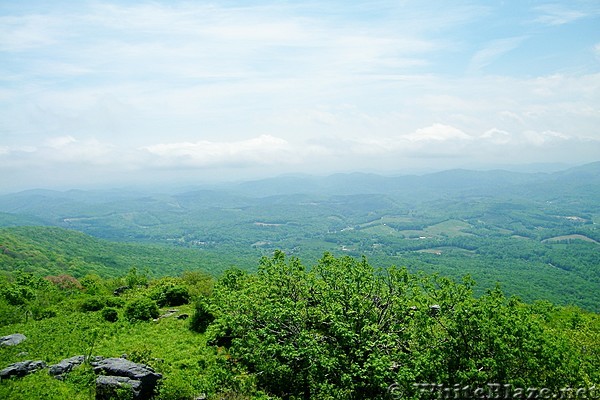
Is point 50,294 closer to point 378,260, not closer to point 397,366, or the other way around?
point 397,366

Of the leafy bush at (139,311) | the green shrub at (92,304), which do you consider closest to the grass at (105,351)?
the leafy bush at (139,311)

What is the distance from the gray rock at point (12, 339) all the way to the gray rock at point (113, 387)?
8.36 meters

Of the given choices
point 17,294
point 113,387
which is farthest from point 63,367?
point 17,294

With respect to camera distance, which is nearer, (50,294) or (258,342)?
(258,342)

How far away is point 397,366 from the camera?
17016 millimetres

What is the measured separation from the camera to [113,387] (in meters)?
14.2

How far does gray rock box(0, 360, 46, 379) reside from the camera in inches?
608

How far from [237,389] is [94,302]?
1555 cm

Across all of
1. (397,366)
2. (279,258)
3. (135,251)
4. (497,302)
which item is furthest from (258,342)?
(135,251)

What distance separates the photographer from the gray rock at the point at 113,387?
14086 millimetres

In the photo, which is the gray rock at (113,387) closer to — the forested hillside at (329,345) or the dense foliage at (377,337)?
the forested hillside at (329,345)

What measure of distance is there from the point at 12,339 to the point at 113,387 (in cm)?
959

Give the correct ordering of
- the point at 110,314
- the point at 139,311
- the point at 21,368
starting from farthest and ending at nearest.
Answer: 1. the point at 139,311
2. the point at 110,314
3. the point at 21,368

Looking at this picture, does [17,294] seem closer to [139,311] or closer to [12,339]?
[12,339]
